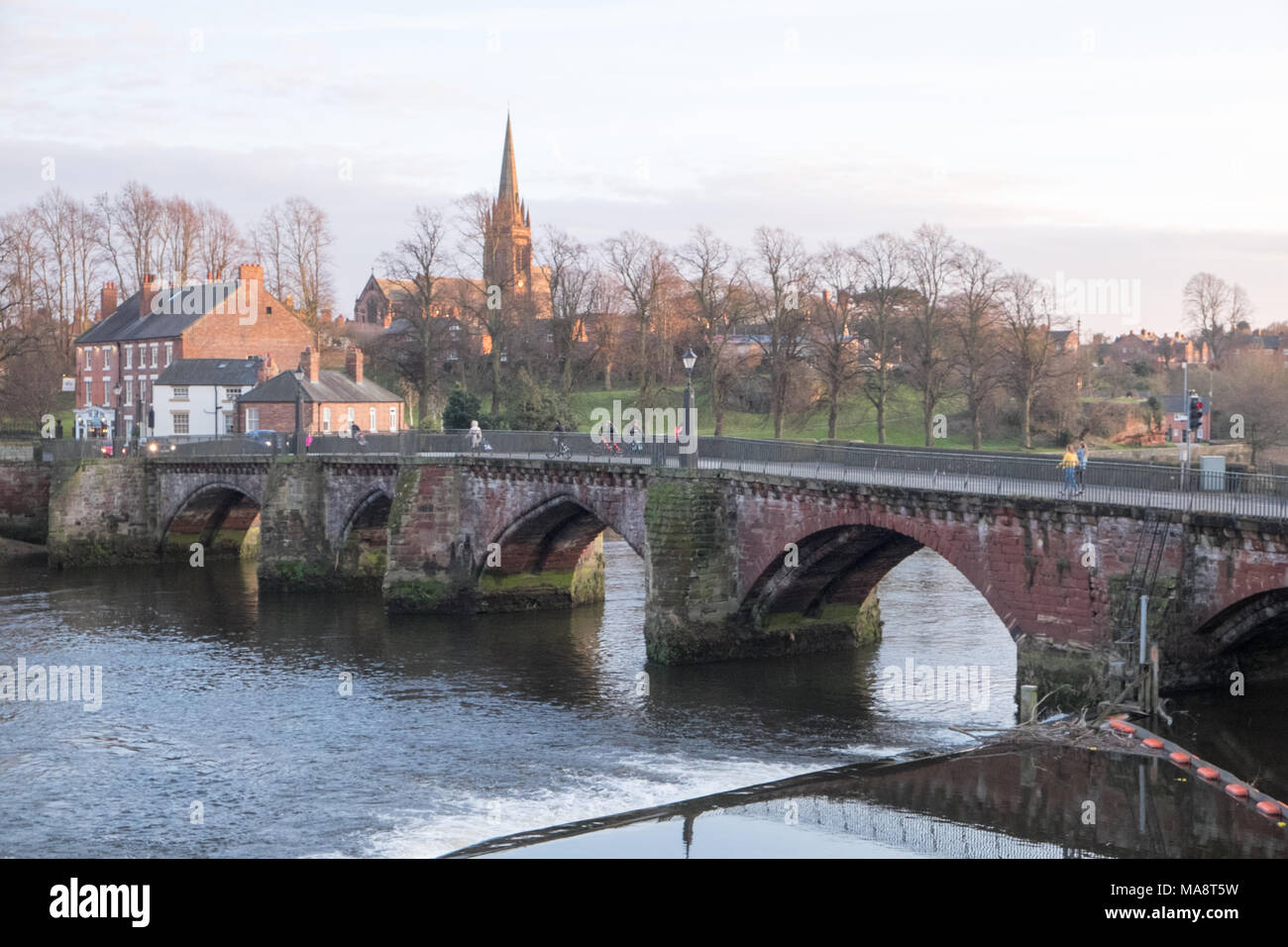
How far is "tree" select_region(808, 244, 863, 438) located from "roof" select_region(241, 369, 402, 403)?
22.7 meters

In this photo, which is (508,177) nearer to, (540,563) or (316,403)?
(316,403)

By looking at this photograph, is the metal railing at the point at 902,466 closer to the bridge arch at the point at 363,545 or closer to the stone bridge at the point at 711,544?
the stone bridge at the point at 711,544

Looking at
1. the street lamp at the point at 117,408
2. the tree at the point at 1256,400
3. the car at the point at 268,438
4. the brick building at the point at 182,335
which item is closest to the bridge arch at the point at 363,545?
the car at the point at 268,438

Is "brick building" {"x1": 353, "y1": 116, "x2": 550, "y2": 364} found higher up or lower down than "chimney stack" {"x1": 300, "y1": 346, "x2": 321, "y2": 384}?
higher up

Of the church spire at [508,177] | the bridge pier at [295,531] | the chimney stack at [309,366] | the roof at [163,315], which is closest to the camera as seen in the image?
the bridge pier at [295,531]

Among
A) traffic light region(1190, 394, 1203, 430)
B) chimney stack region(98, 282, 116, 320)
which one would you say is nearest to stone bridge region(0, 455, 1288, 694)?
traffic light region(1190, 394, 1203, 430)

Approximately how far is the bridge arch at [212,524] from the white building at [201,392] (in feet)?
41.3

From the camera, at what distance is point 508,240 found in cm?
9556

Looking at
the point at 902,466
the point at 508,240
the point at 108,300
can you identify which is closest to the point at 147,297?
the point at 108,300

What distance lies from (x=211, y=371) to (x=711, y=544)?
163ft

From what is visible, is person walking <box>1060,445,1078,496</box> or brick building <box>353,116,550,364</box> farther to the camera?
brick building <box>353,116,550,364</box>

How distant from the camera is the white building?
75.8 metres

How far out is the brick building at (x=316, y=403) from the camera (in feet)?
220

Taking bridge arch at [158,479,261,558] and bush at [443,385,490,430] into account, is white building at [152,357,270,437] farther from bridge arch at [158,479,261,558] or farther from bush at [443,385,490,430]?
bush at [443,385,490,430]
